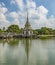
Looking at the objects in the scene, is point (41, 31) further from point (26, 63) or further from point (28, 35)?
point (26, 63)

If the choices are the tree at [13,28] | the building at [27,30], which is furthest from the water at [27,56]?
the tree at [13,28]

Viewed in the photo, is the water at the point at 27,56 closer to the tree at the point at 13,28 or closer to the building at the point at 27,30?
the building at the point at 27,30

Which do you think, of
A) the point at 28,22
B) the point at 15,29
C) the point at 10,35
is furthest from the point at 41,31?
the point at 10,35

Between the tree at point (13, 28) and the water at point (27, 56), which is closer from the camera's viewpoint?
the water at point (27, 56)

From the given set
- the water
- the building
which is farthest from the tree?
the water

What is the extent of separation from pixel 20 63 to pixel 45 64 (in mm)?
1897

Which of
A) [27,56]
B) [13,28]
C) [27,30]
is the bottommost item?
[27,56]

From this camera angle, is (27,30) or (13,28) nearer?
(27,30)

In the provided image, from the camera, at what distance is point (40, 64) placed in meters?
11.9

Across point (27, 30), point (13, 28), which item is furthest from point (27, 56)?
point (13, 28)

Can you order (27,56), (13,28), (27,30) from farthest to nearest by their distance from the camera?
1. (13,28)
2. (27,30)
3. (27,56)

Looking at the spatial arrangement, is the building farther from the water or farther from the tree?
the water

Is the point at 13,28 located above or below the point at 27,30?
above

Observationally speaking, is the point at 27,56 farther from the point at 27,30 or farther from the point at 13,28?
the point at 13,28
